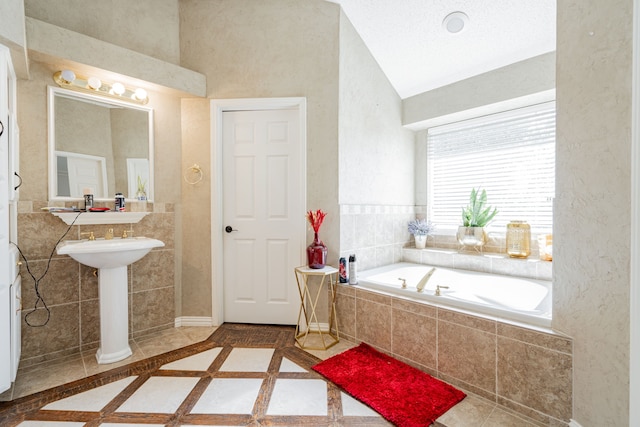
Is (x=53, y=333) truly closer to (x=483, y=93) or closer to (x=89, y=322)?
(x=89, y=322)

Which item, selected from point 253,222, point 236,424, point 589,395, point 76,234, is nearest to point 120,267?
point 76,234

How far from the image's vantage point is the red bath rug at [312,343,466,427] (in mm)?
1502

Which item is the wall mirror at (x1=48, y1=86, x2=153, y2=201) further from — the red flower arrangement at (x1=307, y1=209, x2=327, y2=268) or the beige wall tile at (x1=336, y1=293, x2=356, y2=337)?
the beige wall tile at (x1=336, y1=293, x2=356, y2=337)

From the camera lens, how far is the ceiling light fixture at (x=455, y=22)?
2322 millimetres

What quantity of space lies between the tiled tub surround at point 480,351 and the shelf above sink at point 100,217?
1950 millimetres

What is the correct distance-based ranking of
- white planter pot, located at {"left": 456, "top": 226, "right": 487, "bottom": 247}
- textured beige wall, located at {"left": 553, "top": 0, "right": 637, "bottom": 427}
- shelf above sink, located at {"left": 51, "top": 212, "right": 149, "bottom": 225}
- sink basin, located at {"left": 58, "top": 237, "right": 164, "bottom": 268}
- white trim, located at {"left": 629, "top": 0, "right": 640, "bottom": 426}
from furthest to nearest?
white planter pot, located at {"left": 456, "top": 226, "right": 487, "bottom": 247}, shelf above sink, located at {"left": 51, "top": 212, "right": 149, "bottom": 225}, sink basin, located at {"left": 58, "top": 237, "right": 164, "bottom": 268}, textured beige wall, located at {"left": 553, "top": 0, "right": 637, "bottom": 427}, white trim, located at {"left": 629, "top": 0, "right": 640, "bottom": 426}

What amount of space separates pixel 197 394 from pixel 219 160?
1.84m

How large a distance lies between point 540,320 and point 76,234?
306 centimetres

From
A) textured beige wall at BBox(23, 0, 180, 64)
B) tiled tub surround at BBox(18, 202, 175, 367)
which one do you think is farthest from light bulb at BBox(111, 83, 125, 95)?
Result: tiled tub surround at BBox(18, 202, 175, 367)

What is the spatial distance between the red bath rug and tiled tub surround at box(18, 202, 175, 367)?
157cm

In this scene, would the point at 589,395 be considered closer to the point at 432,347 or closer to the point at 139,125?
the point at 432,347

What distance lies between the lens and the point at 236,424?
145 cm

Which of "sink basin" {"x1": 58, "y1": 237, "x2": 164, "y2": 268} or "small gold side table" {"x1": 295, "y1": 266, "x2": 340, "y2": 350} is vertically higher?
"sink basin" {"x1": 58, "y1": 237, "x2": 164, "y2": 268}

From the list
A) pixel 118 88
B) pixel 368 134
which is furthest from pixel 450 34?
pixel 118 88
